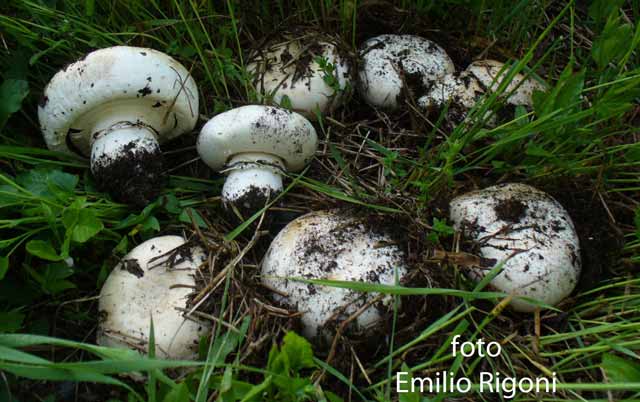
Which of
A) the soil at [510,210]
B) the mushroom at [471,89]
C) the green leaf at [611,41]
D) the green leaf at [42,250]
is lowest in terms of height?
the soil at [510,210]

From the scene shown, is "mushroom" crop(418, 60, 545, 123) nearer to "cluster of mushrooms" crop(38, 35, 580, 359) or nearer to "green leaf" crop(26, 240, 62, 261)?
"cluster of mushrooms" crop(38, 35, 580, 359)

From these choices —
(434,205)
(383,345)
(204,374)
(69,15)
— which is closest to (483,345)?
(383,345)

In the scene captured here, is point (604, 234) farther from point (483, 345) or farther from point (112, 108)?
point (112, 108)

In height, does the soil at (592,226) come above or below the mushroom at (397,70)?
below

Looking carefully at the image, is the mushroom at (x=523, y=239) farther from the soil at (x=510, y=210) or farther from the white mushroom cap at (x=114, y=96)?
the white mushroom cap at (x=114, y=96)

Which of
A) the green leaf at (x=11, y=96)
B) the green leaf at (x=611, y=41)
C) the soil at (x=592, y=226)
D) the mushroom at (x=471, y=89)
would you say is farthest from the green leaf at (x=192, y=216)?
the green leaf at (x=611, y=41)

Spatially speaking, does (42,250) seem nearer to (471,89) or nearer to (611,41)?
(471,89)

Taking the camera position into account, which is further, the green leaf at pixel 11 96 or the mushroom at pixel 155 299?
the green leaf at pixel 11 96

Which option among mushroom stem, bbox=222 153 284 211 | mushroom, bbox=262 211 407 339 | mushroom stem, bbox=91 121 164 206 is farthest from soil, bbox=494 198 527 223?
mushroom stem, bbox=91 121 164 206
